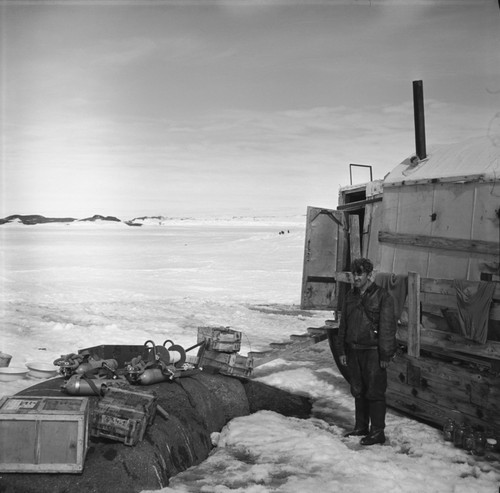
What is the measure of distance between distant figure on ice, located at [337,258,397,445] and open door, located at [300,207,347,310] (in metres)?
2.64

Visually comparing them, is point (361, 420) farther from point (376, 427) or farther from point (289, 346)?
point (289, 346)

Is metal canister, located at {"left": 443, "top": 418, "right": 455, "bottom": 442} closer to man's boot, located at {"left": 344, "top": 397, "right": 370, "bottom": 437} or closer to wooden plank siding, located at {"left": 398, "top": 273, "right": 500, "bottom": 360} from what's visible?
wooden plank siding, located at {"left": 398, "top": 273, "right": 500, "bottom": 360}

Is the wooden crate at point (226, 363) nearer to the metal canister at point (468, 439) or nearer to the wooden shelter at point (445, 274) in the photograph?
the wooden shelter at point (445, 274)

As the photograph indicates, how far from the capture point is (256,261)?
3041 cm

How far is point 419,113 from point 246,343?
5.94 metres

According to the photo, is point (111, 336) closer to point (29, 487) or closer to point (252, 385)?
point (252, 385)

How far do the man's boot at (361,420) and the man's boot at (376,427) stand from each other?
266mm

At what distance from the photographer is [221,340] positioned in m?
7.70

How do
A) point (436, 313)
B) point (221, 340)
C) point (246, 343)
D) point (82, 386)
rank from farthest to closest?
1. point (246, 343)
2. point (221, 340)
3. point (436, 313)
4. point (82, 386)

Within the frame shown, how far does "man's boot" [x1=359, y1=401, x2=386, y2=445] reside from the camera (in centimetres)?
621

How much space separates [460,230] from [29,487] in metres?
5.26

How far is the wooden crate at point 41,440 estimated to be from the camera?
4.65 meters

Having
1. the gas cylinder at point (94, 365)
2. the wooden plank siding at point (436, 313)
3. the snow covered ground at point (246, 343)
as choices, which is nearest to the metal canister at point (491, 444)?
the snow covered ground at point (246, 343)

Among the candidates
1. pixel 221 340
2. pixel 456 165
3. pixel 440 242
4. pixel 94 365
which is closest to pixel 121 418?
pixel 94 365
